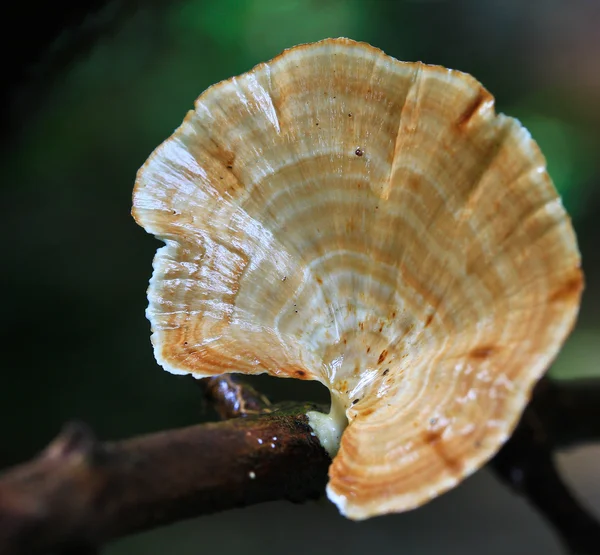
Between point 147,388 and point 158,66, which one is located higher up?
point 158,66

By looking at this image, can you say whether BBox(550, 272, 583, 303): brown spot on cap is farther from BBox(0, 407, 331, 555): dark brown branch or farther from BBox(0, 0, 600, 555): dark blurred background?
BBox(0, 0, 600, 555): dark blurred background

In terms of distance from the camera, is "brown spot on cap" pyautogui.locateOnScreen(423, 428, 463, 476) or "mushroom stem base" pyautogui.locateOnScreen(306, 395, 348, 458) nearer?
"brown spot on cap" pyautogui.locateOnScreen(423, 428, 463, 476)

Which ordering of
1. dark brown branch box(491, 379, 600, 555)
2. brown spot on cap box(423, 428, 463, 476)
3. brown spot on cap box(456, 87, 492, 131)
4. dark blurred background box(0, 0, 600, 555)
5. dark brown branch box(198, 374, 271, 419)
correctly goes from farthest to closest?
dark blurred background box(0, 0, 600, 555)
dark brown branch box(198, 374, 271, 419)
dark brown branch box(491, 379, 600, 555)
brown spot on cap box(456, 87, 492, 131)
brown spot on cap box(423, 428, 463, 476)

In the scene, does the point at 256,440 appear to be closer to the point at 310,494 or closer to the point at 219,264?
the point at 310,494

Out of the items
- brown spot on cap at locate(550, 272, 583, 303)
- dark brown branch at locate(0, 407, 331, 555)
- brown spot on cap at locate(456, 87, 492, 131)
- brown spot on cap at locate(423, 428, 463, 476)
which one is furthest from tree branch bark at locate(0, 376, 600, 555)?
brown spot on cap at locate(456, 87, 492, 131)

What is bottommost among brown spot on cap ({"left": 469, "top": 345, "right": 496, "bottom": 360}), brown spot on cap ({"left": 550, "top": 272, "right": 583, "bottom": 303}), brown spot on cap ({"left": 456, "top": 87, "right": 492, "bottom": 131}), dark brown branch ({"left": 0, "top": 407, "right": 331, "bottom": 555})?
dark brown branch ({"left": 0, "top": 407, "right": 331, "bottom": 555})

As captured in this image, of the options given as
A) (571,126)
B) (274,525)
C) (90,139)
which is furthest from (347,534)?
(90,139)
